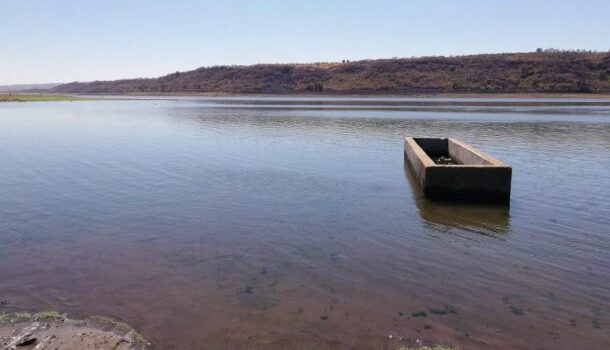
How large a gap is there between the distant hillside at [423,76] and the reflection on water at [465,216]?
81.5 metres

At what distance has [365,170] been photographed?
16500 millimetres

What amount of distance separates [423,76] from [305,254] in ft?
321

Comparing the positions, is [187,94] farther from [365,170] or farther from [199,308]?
[199,308]

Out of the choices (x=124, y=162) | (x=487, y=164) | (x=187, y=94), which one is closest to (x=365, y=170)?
(x=487, y=164)

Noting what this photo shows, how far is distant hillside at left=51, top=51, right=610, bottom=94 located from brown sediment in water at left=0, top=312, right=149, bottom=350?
89346 mm

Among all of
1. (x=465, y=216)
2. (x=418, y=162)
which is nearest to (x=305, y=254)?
(x=465, y=216)

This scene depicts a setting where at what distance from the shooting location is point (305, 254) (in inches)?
332

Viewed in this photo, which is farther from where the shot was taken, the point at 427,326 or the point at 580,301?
the point at 580,301

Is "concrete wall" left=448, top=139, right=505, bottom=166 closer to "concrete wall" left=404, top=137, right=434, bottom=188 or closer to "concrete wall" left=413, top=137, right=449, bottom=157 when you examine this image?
"concrete wall" left=413, top=137, right=449, bottom=157

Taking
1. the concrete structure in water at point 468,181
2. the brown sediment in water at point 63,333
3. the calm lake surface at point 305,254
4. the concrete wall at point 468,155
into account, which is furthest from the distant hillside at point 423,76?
the brown sediment in water at point 63,333

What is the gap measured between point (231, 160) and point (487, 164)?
9.13 metres

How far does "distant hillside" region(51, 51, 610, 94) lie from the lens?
89.0 metres

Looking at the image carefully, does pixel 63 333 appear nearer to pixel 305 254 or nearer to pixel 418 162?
pixel 305 254

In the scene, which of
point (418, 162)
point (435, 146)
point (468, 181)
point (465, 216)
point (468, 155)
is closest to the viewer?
point (465, 216)
